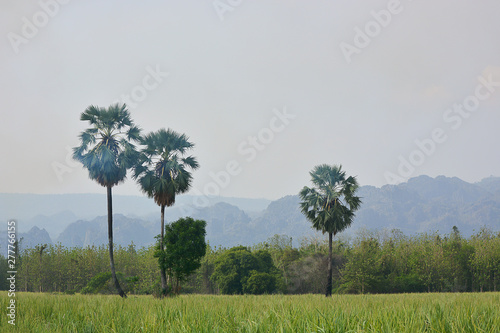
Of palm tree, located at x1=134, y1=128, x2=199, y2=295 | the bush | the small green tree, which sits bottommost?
the bush

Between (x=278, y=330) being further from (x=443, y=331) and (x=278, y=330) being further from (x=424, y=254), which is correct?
(x=424, y=254)

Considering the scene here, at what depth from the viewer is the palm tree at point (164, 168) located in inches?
1293

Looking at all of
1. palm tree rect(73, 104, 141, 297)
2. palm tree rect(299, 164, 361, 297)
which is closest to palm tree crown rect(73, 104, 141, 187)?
palm tree rect(73, 104, 141, 297)

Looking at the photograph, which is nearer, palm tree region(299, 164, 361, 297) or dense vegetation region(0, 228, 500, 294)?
palm tree region(299, 164, 361, 297)

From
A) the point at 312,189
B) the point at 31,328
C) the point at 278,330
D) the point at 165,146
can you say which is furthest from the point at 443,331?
the point at 312,189

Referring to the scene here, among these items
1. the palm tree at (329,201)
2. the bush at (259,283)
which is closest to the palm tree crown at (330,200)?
the palm tree at (329,201)

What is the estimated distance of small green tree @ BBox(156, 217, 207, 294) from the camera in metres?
30.1

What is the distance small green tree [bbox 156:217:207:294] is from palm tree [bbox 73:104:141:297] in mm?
4299

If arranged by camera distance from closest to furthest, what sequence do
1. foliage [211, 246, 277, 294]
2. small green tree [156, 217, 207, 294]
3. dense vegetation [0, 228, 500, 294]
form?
small green tree [156, 217, 207, 294] < foliage [211, 246, 277, 294] < dense vegetation [0, 228, 500, 294]

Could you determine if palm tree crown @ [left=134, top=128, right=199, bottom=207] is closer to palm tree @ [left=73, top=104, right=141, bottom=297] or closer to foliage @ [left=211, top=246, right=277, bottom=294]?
palm tree @ [left=73, top=104, right=141, bottom=297]

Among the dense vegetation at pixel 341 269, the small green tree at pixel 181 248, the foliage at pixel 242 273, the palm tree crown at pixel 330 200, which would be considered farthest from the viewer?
the dense vegetation at pixel 341 269

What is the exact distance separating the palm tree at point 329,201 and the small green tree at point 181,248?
12.6 metres

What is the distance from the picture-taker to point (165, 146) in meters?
34.4

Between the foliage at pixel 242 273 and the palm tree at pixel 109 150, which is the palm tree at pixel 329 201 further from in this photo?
the palm tree at pixel 109 150
